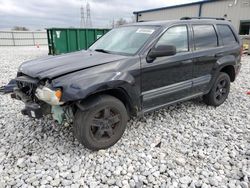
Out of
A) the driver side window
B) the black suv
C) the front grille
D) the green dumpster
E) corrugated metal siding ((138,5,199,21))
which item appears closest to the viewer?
the black suv

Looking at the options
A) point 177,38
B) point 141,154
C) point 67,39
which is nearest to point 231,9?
point 67,39

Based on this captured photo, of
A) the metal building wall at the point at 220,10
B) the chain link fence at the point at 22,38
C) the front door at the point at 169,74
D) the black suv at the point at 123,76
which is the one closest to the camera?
the black suv at the point at 123,76

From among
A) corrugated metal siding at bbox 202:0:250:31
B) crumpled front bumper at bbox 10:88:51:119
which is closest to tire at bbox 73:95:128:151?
crumpled front bumper at bbox 10:88:51:119

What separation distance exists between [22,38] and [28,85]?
29.2 meters

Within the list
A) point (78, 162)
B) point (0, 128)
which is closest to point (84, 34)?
point (0, 128)

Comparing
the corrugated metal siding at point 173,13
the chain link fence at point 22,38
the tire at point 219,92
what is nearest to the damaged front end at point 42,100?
the tire at point 219,92

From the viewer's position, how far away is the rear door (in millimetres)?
3906

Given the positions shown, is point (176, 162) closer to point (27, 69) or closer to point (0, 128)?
point (27, 69)

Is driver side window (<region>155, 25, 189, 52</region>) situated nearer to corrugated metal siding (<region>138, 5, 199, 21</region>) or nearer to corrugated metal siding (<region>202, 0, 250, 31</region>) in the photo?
corrugated metal siding (<region>202, 0, 250, 31</region>)

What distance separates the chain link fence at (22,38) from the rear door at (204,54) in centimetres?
2911

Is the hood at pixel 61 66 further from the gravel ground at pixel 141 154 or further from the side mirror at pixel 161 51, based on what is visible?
the gravel ground at pixel 141 154

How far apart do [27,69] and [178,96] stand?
2538 millimetres

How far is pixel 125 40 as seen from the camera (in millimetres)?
3646

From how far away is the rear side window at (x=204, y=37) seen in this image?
3.91 metres
